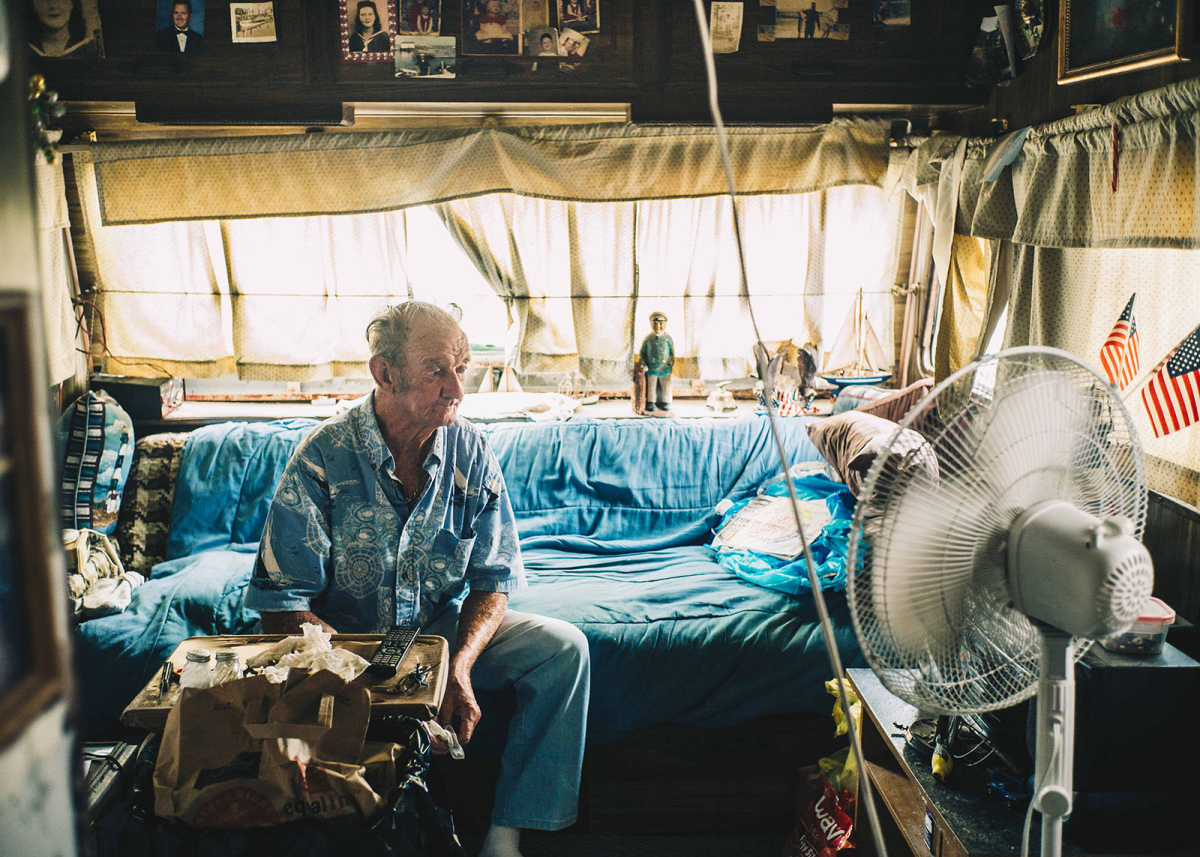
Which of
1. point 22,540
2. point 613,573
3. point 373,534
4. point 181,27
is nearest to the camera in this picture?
point 22,540

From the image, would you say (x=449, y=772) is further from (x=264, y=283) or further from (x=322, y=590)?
(x=264, y=283)

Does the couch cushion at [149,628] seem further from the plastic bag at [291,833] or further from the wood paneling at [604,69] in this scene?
the wood paneling at [604,69]

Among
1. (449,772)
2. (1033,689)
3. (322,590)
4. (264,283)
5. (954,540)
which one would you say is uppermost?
(264,283)

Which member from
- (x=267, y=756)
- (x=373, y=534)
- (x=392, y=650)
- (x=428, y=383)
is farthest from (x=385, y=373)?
(x=267, y=756)

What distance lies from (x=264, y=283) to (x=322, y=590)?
2014 mm

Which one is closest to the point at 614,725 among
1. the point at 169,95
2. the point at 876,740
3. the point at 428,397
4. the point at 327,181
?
the point at 876,740

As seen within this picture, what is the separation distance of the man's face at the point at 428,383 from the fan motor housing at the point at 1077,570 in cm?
136

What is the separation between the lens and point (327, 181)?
3371 mm

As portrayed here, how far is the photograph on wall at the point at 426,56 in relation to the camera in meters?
2.95

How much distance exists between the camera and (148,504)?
3.03 metres

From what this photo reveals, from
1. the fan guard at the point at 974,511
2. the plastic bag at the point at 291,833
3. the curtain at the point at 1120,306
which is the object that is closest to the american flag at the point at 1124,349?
the curtain at the point at 1120,306

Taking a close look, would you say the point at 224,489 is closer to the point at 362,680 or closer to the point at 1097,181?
the point at 362,680

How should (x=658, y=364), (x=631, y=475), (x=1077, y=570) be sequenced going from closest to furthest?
(x=1077, y=570) → (x=631, y=475) → (x=658, y=364)

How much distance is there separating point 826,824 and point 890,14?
2547mm
